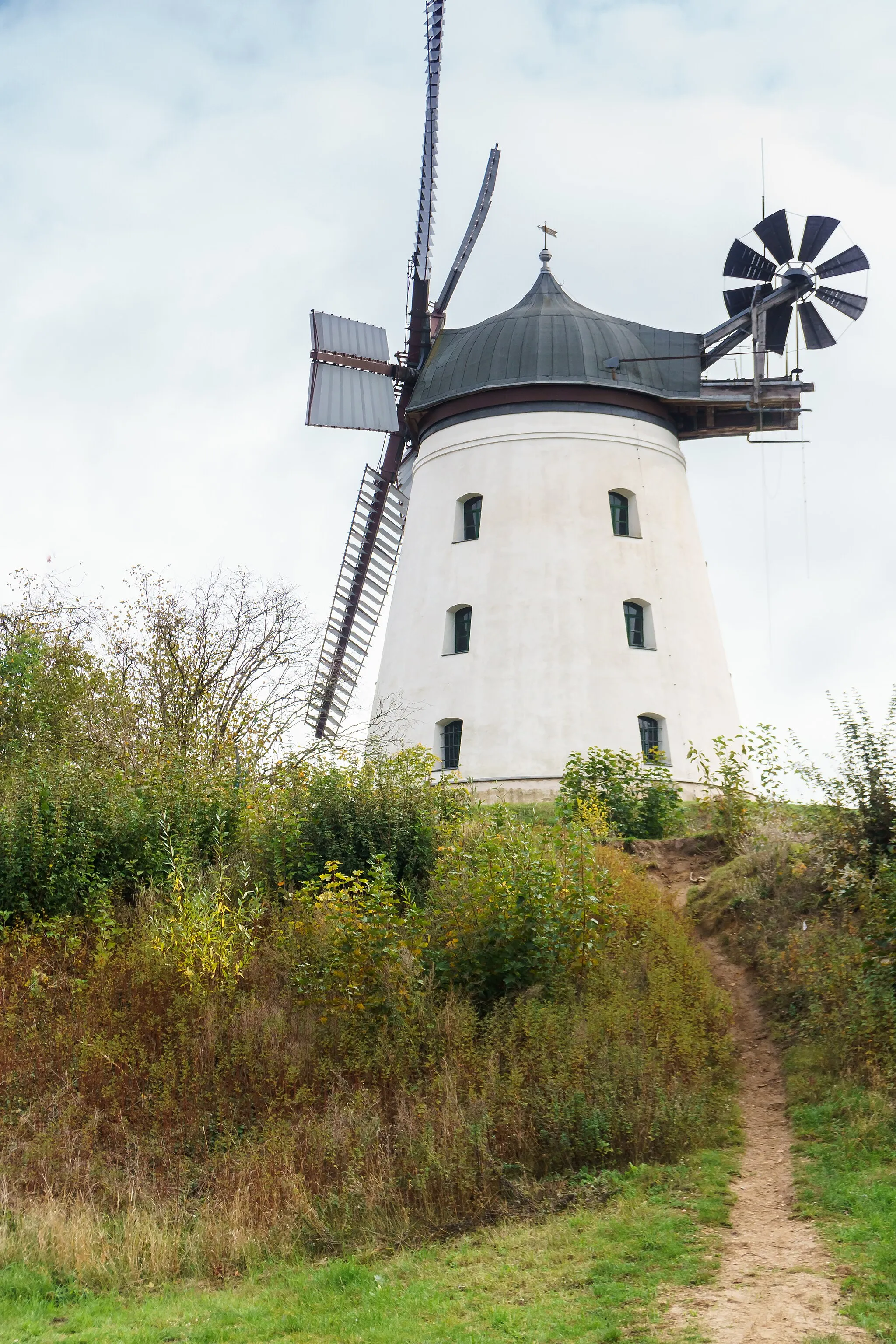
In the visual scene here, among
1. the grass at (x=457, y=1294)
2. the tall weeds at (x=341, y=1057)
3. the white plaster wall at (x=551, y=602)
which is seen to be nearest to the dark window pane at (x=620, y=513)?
the white plaster wall at (x=551, y=602)

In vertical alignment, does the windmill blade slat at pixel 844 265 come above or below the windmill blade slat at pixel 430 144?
below

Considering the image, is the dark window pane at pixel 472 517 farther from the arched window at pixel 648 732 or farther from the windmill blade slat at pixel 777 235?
the windmill blade slat at pixel 777 235

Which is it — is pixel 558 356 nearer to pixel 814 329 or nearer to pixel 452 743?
pixel 814 329

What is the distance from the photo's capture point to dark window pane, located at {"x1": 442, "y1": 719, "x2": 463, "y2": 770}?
2453cm

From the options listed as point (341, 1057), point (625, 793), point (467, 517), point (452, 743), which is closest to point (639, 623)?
point (467, 517)

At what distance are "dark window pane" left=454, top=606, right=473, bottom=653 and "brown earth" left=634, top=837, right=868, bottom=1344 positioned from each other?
1268 centimetres

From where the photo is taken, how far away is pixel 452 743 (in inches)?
973

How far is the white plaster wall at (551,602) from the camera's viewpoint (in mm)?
23938

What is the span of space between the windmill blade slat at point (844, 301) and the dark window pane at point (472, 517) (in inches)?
333

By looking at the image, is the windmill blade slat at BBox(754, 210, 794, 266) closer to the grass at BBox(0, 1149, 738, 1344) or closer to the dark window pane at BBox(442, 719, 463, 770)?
the dark window pane at BBox(442, 719, 463, 770)

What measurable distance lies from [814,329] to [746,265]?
1.97 meters

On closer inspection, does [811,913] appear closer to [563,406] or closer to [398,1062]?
[398,1062]

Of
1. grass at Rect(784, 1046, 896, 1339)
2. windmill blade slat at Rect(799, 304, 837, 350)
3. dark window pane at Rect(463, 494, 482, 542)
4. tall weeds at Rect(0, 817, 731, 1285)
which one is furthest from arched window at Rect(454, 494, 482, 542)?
grass at Rect(784, 1046, 896, 1339)

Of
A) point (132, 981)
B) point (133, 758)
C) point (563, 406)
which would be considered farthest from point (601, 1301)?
point (563, 406)
